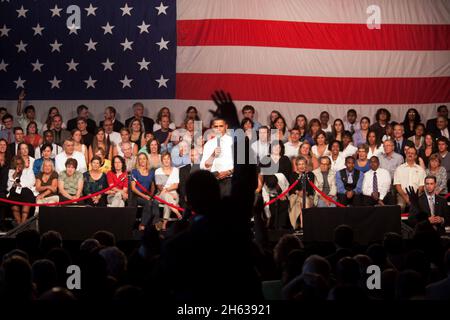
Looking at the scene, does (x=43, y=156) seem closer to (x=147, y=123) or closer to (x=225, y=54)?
Result: (x=147, y=123)

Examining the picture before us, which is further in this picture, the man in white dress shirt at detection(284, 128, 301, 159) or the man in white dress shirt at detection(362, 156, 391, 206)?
the man in white dress shirt at detection(284, 128, 301, 159)

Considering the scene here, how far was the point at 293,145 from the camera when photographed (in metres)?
12.5

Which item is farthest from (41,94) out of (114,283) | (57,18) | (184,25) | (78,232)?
(114,283)

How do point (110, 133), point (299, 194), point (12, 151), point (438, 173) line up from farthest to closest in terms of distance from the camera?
point (110, 133)
point (12, 151)
point (438, 173)
point (299, 194)

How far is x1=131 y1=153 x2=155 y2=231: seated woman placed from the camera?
38.0 ft

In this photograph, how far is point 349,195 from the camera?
462 inches

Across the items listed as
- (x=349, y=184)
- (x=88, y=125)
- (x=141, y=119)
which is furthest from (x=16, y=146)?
(x=349, y=184)

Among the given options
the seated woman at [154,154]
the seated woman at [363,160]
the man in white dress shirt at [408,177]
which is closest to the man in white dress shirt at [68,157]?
the seated woman at [154,154]

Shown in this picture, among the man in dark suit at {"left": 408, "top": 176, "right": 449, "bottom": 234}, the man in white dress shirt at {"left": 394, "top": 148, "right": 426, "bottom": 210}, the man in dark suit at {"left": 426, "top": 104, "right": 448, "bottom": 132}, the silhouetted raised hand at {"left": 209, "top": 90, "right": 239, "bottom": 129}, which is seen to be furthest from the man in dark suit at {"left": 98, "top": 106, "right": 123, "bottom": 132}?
the silhouetted raised hand at {"left": 209, "top": 90, "right": 239, "bottom": 129}

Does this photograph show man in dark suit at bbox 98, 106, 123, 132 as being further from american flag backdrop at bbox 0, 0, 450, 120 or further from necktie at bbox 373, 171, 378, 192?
necktie at bbox 373, 171, 378, 192

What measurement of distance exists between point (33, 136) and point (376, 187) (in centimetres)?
542

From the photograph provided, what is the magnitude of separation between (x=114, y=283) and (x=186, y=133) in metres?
7.82

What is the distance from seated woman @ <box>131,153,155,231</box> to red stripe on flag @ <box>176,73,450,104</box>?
2574mm

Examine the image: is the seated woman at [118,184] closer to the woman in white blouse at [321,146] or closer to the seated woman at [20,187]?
the seated woman at [20,187]
